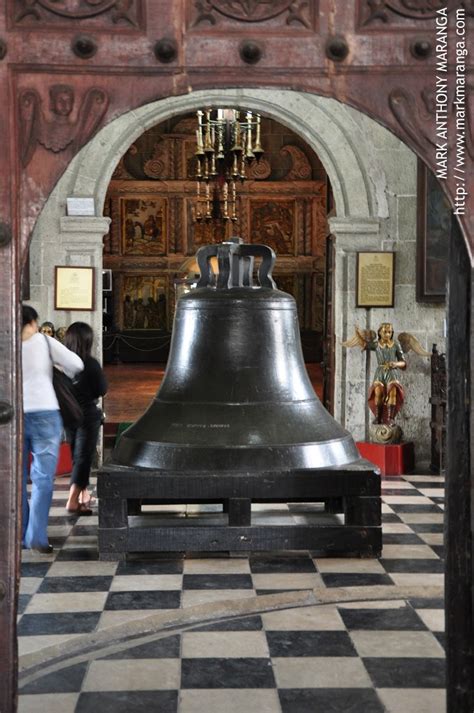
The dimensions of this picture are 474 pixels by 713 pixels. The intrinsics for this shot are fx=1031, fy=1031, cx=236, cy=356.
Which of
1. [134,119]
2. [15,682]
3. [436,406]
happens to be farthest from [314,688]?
[134,119]

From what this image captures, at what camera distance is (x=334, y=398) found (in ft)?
35.1

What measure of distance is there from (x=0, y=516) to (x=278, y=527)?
13.5ft

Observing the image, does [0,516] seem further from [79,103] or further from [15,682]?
[79,103]

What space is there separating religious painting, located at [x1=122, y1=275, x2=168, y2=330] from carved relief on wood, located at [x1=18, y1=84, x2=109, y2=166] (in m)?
22.1

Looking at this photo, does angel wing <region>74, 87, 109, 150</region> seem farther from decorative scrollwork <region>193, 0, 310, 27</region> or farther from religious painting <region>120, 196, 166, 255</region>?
religious painting <region>120, 196, 166, 255</region>

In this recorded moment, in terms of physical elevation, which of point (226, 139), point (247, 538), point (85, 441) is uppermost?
point (226, 139)

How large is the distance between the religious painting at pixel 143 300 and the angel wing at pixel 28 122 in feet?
72.4

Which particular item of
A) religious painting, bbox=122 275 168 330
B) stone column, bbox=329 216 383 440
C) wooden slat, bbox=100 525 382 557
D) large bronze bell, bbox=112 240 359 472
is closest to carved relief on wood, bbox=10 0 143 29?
large bronze bell, bbox=112 240 359 472

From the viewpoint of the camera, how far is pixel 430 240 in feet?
34.1

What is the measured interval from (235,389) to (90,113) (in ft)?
11.5

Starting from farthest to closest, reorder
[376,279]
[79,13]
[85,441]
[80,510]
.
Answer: [376,279], [80,510], [85,441], [79,13]

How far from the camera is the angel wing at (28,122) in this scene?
8.50ft

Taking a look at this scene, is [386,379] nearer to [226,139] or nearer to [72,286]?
[72,286]

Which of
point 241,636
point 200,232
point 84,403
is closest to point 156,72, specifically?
point 241,636
